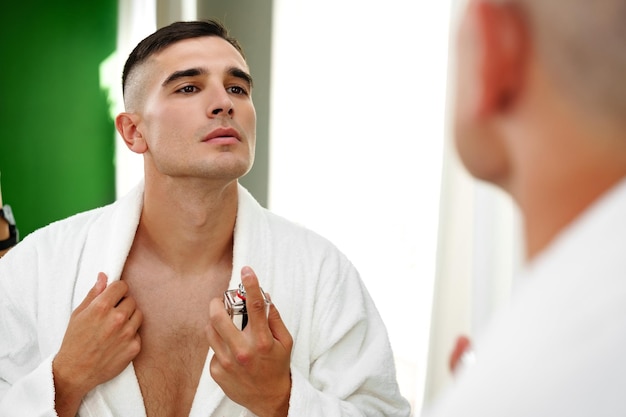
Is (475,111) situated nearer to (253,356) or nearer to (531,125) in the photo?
(531,125)

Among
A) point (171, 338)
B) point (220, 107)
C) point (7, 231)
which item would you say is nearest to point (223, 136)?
point (220, 107)

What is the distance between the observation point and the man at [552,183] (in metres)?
0.27

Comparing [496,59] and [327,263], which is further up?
[496,59]

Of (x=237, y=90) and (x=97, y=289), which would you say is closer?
(x=97, y=289)

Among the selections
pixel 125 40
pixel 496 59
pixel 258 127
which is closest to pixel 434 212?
pixel 258 127

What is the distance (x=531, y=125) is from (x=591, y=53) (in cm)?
4

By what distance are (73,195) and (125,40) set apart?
806 millimetres

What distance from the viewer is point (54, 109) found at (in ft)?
10.2

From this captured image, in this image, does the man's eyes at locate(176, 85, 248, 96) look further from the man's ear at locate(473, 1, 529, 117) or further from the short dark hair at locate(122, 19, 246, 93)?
the man's ear at locate(473, 1, 529, 117)

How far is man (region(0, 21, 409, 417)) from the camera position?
1103 mm

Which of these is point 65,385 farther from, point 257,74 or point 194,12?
point 194,12

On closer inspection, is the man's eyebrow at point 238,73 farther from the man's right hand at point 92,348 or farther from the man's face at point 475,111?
the man's face at point 475,111

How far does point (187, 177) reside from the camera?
1.30m

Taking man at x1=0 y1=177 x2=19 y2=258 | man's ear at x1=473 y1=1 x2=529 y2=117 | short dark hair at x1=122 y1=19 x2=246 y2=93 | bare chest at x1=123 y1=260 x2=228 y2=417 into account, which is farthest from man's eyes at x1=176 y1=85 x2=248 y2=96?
man's ear at x1=473 y1=1 x2=529 y2=117
